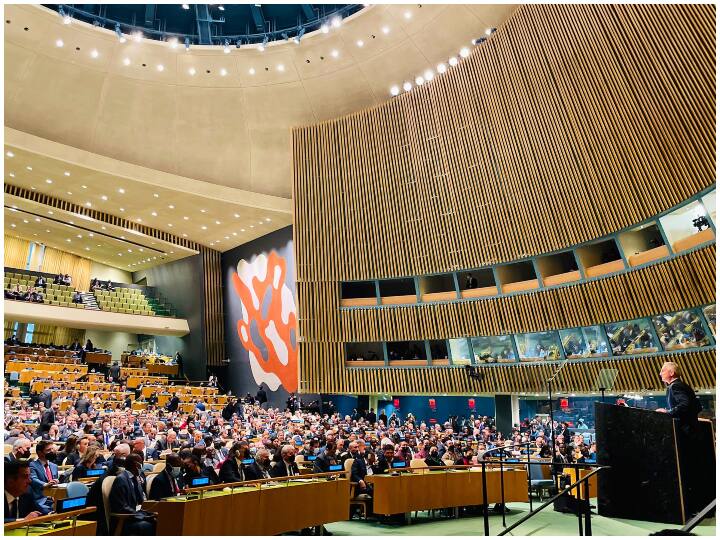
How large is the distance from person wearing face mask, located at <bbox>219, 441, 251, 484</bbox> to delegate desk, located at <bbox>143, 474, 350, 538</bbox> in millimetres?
721

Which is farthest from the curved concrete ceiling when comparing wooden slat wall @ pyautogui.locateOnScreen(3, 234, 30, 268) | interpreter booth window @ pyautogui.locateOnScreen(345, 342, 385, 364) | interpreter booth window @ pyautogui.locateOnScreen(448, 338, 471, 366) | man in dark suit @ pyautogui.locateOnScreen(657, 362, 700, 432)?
man in dark suit @ pyautogui.locateOnScreen(657, 362, 700, 432)

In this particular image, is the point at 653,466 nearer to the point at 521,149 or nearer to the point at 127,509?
the point at 127,509

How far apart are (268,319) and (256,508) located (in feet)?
54.7

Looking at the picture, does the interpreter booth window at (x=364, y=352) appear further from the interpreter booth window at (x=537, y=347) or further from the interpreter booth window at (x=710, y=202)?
the interpreter booth window at (x=710, y=202)

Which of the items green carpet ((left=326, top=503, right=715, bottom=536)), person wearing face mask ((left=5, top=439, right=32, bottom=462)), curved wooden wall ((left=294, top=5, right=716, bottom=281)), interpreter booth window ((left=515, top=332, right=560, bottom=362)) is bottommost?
green carpet ((left=326, top=503, right=715, bottom=536))

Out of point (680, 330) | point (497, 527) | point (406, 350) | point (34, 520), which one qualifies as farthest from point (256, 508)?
point (406, 350)

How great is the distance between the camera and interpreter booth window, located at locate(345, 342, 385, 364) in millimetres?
18469

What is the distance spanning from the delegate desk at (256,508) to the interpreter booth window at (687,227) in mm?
8113

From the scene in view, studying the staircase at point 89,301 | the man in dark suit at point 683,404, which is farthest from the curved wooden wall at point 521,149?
the staircase at point 89,301

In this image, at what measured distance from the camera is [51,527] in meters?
3.93

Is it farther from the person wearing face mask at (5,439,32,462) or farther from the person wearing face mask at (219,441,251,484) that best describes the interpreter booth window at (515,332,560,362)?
the person wearing face mask at (5,439,32,462)

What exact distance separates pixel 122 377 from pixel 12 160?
8441 millimetres

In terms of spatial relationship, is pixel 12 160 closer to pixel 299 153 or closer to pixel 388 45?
pixel 299 153

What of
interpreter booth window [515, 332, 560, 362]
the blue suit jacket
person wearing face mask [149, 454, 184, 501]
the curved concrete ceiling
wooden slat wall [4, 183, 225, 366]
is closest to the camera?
the blue suit jacket
